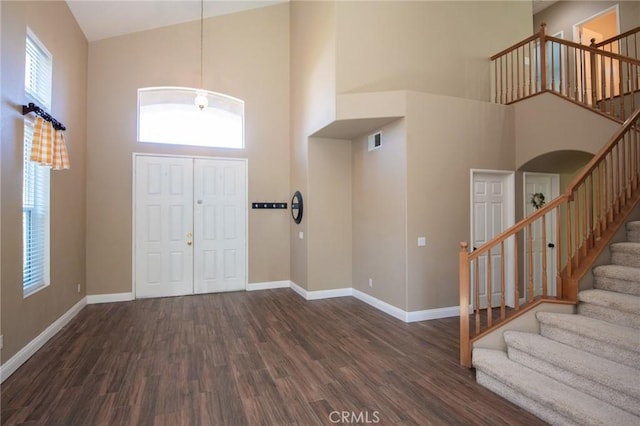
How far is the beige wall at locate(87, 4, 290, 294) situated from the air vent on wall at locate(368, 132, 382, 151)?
1909mm

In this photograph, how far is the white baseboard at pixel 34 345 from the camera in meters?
2.83

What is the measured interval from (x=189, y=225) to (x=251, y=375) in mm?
3519

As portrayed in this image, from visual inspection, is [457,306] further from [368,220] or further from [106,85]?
[106,85]

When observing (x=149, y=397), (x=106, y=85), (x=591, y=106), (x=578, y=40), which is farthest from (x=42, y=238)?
(x=578, y=40)

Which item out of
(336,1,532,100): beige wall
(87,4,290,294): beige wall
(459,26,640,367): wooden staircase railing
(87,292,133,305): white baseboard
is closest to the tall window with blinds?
(87,4,290,294): beige wall

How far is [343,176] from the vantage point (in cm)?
570

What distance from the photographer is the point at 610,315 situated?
262 cm

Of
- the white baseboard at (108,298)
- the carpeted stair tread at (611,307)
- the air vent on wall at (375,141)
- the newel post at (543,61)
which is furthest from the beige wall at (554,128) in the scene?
the white baseboard at (108,298)

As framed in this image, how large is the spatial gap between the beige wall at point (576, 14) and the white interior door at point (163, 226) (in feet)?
26.7

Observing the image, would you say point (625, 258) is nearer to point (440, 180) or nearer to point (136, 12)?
point (440, 180)

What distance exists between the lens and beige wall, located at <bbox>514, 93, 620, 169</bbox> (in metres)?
4.13

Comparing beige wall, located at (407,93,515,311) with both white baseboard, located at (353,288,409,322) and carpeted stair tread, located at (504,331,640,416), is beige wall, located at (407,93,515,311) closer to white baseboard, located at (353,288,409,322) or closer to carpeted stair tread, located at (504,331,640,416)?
white baseboard, located at (353,288,409,322)

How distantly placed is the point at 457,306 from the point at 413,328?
3.12 feet

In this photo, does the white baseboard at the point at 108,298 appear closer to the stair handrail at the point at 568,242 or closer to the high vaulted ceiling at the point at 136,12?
the high vaulted ceiling at the point at 136,12
